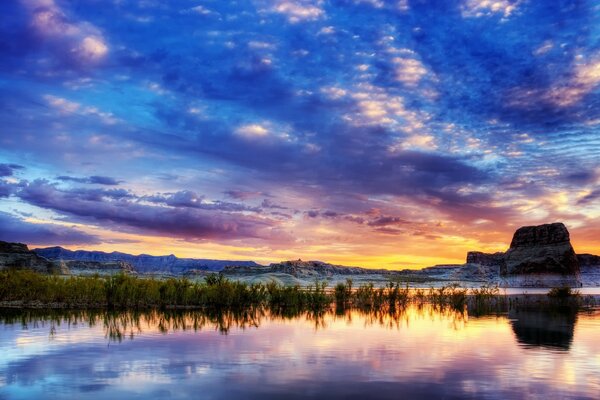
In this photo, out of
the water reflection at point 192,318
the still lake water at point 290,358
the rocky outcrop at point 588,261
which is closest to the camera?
the still lake water at point 290,358

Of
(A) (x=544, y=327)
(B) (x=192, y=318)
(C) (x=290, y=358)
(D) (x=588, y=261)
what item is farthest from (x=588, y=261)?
(C) (x=290, y=358)

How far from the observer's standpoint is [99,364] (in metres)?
13.2

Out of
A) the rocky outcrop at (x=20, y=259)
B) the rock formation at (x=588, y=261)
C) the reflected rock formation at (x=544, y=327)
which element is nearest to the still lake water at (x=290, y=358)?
the reflected rock formation at (x=544, y=327)

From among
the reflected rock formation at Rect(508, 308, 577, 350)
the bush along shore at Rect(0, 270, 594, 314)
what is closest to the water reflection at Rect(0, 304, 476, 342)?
the bush along shore at Rect(0, 270, 594, 314)

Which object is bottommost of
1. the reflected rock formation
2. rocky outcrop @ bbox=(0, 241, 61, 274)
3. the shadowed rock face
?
the reflected rock formation

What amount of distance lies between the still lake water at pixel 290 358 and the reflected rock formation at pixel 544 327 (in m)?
0.09

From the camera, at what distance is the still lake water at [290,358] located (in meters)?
10.7

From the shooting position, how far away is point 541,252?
416 ft

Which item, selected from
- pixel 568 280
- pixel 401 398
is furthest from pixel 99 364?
pixel 568 280

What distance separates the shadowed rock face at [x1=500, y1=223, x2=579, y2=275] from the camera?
121m

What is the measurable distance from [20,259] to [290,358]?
9882 centimetres

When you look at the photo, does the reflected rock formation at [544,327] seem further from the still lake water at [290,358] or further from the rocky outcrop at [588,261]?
the rocky outcrop at [588,261]

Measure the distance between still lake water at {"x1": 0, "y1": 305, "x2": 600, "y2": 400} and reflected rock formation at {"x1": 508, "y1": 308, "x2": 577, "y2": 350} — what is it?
0.28 feet

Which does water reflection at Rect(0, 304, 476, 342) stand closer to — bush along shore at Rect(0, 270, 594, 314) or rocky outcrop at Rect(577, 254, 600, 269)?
bush along shore at Rect(0, 270, 594, 314)
